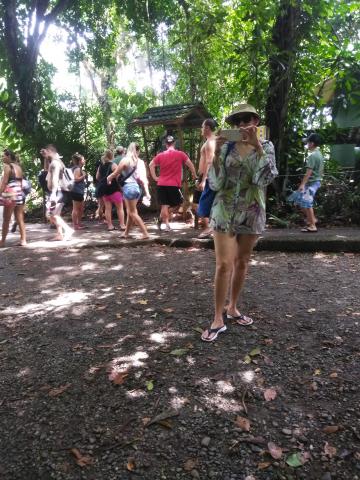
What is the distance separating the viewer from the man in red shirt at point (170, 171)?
296 inches

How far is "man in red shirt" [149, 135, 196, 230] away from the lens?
7523 millimetres

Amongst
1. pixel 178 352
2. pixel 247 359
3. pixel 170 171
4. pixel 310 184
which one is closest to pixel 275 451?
pixel 247 359

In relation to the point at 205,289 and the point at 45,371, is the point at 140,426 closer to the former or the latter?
the point at 45,371

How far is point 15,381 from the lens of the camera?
2.92 metres

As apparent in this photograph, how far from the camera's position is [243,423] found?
2.39 m

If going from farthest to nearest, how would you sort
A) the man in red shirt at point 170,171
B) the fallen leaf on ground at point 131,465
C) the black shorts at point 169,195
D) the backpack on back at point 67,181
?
the backpack on back at point 67,181 → the black shorts at point 169,195 → the man in red shirt at point 170,171 → the fallen leaf on ground at point 131,465

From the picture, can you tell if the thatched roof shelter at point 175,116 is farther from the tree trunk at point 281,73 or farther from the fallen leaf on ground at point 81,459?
the fallen leaf on ground at point 81,459

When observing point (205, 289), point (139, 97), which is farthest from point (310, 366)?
point (139, 97)

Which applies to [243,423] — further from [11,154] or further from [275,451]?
[11,154]

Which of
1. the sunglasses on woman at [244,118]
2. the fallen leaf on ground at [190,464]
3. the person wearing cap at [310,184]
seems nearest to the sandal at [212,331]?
the fallen leaf on ground at [190,464]

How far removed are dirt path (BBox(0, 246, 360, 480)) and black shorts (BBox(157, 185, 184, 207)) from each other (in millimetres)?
3104

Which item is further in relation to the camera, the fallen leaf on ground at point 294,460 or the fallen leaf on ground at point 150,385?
the fallen leaf on ground at point 150,385

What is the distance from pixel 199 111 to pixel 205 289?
5.10m

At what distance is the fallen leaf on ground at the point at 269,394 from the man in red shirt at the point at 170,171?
5.20m
